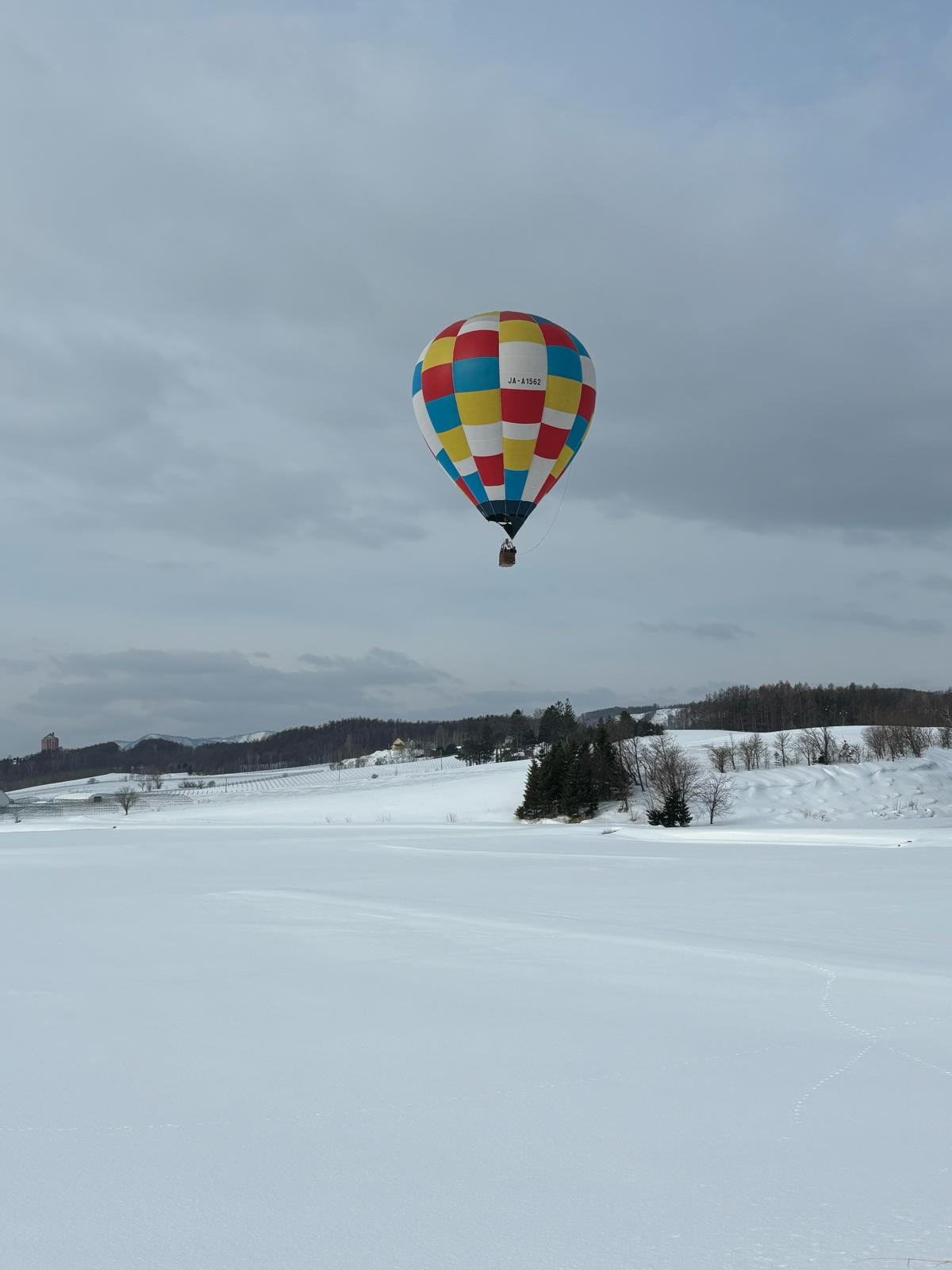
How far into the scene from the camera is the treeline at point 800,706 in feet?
419

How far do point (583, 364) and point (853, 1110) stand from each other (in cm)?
2256

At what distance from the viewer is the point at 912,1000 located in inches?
235

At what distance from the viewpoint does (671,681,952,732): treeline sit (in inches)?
5030

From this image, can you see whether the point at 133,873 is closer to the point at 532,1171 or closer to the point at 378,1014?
the point at 378,1014

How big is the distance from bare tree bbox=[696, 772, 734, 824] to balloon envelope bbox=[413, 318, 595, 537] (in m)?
28.7

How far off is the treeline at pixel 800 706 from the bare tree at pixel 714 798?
75866mm

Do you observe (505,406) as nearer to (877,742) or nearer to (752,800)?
(752,800)

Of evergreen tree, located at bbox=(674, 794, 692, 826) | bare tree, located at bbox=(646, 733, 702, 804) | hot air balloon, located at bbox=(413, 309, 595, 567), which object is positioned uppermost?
hot air balloon, located at bbox=(413, 309, 595, 567)

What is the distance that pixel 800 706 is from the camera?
129375 mm

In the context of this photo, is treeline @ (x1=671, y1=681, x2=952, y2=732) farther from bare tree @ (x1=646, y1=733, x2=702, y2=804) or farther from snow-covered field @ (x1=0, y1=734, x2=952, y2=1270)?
snow-covered field @ (x1=0, y1=734, x2=952, y2=1270)

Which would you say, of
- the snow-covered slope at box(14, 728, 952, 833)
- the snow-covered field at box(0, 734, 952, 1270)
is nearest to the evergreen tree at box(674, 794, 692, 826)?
the snow-covered slope at box(14, 728, 952, 833)

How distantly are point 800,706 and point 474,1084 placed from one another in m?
133

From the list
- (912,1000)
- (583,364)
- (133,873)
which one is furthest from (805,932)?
(583,364)

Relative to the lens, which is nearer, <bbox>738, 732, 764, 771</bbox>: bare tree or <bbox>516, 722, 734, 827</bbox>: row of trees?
<bbox>516, 722, 734, 827</bbox>: row of trees
